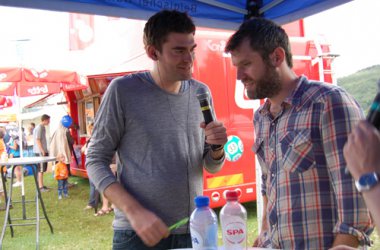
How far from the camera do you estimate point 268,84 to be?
5.68 feet

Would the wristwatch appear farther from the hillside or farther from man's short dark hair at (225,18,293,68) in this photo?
man's short dark hair at (225,18,293,68)

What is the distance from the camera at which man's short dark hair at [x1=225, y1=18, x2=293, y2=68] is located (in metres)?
1.75

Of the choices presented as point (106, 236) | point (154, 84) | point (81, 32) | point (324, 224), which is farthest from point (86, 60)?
point (324, 224)

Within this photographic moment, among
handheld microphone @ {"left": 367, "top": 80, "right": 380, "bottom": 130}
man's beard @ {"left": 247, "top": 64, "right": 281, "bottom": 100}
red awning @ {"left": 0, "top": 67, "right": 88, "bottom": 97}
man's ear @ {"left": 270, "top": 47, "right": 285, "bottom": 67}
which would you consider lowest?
handheld microphone @ {"left": 367, "top": 80, "right": 380, "bottom": 130}

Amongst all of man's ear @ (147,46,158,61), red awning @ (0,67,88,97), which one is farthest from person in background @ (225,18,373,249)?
red awning @ (0,67,88,97)

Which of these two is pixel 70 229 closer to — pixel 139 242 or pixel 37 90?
pixel 139 242

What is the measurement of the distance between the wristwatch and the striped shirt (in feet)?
1.63

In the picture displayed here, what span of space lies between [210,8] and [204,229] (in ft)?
5.75

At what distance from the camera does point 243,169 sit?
592cm

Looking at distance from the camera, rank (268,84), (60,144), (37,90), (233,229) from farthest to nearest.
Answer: (37,90)
(60,144)
(268,84)
(233,229)

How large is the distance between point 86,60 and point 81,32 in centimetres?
79

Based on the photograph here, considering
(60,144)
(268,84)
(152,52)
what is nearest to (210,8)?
(152,52)

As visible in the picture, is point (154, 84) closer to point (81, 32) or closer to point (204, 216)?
point (204, 216)

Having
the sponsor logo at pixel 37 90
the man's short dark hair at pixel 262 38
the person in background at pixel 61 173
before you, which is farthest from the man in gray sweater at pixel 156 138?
the sponsor logo at pixel 37 90
